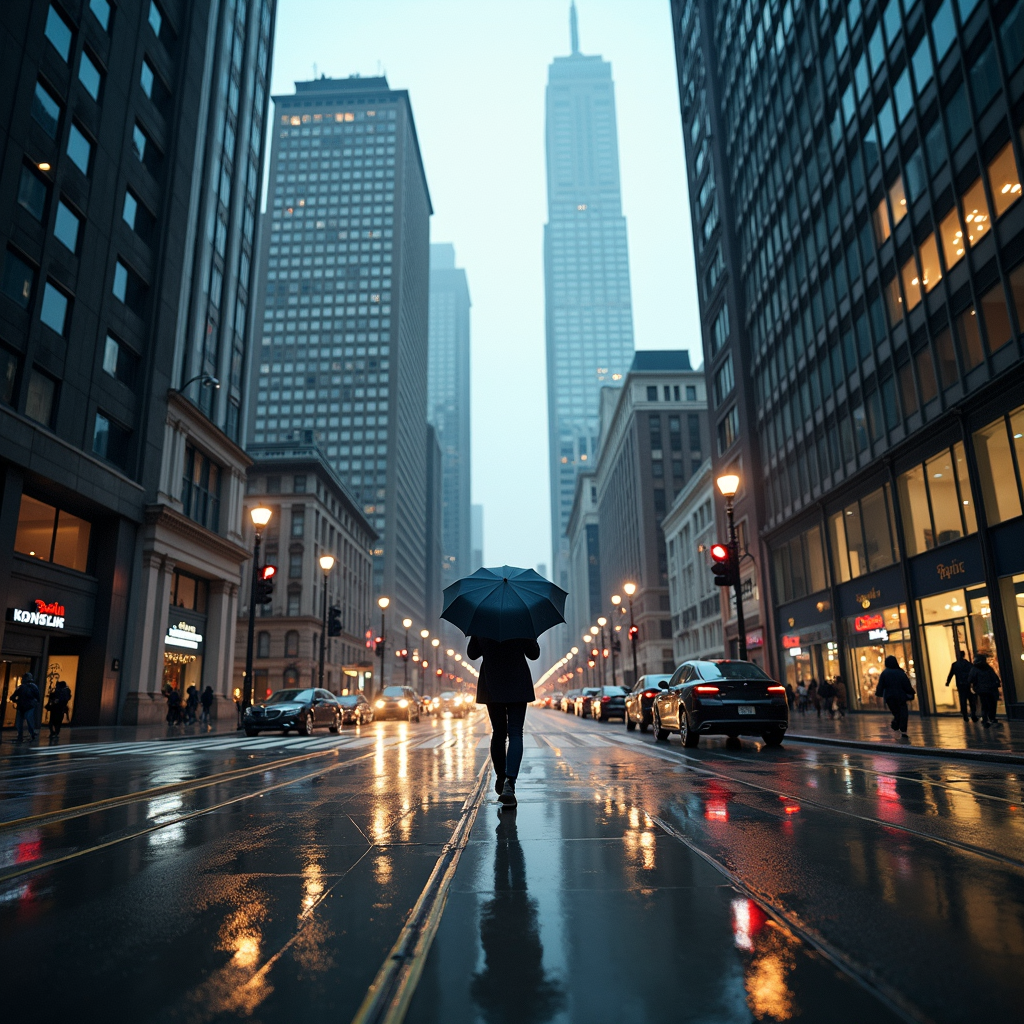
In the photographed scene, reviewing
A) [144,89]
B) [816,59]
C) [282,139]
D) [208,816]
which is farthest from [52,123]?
[282,139]

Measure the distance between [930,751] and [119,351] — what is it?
31.7m

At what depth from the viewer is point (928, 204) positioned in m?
25.9

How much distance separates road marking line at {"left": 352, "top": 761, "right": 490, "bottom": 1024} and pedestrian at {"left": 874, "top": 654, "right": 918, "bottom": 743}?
14.8 m

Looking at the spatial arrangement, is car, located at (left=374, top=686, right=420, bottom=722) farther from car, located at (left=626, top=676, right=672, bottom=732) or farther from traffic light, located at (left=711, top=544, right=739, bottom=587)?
traffic light, located at (left=711, top=544, right=739, bottom=587)

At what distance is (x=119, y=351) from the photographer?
32156 mm

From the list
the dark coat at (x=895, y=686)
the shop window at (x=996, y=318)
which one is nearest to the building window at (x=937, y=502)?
A: the shop window at (x=996, y=318)

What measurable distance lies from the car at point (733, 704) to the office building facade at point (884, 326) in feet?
35.5

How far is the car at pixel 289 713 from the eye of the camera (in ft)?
77.7

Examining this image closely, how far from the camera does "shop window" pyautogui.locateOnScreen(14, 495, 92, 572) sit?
27.0 metres

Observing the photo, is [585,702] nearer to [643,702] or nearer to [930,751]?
[643,702]

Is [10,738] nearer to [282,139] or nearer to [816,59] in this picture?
[816,59]

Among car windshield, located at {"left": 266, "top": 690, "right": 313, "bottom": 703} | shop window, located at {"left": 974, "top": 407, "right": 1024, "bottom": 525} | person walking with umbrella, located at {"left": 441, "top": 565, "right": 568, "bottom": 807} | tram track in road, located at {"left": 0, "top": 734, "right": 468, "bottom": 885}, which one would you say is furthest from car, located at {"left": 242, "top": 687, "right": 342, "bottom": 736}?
shop window, located at {"left": 974, "top": 407, "right": 1024, "bottom": 525}

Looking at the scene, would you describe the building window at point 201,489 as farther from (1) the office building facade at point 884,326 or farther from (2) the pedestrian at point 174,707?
(1) the office building facade at point 884,326

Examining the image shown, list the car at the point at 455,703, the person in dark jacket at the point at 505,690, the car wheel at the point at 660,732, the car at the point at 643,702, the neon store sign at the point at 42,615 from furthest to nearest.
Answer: the car at the point at 455,703, the neon store sign at the point at 42,615, the car at the point at 643,702, the car wheel at the point at 660,732, the person in dark jacket at the point at 505,690
